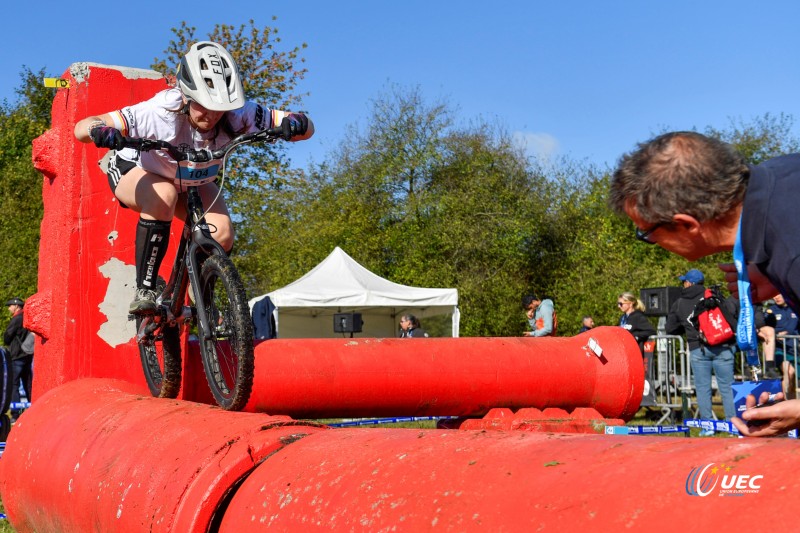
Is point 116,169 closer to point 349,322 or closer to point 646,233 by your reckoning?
point 646,233

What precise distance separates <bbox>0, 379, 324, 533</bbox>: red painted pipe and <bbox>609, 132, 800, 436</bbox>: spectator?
1154mm

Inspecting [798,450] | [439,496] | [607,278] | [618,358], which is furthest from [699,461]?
[607,278]

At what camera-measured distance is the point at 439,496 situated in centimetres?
189

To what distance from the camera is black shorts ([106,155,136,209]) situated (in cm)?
527

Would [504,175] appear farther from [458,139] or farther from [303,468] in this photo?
[303,468]

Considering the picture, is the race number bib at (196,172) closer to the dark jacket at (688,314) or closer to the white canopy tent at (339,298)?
the dark jacket at (688,314)

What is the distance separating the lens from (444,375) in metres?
6.38

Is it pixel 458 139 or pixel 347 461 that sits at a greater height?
pixel 458 139

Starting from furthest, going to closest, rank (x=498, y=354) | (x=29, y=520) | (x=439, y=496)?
(x=498, y=354), (x=29, y=520), (x=439, y=496)

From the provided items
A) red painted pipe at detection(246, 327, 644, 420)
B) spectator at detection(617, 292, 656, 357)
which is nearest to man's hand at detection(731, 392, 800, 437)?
red painted pipe at detection(246, 327, 644, 420)

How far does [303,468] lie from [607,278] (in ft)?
86.9

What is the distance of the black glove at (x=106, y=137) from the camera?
182 inches

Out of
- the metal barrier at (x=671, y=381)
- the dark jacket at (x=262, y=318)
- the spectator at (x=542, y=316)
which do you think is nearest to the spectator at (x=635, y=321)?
the metal barrier at (x=671, y=381)

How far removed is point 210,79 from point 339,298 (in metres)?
14.2
